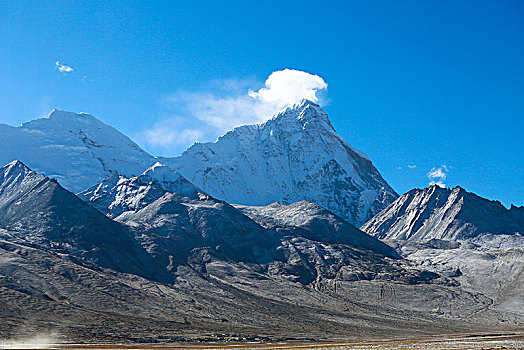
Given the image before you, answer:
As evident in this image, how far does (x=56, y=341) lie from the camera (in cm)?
15700

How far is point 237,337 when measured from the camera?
182 metres

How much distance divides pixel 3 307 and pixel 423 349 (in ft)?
530

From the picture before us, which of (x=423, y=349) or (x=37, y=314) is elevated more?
(x=423, y=349)

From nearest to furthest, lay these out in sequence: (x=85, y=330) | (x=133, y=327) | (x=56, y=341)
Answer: (x=56, y=341), (x=85, y=330), (x=133, y=327)

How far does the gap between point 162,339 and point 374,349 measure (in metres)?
93.8

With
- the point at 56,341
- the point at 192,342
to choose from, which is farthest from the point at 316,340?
the point at 56,341

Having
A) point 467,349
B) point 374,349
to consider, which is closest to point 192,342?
point 374,349

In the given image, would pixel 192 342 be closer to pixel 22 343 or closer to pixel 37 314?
pixel 22 343

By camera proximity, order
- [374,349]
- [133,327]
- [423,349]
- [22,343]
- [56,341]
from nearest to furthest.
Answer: [423,349] → [374,349] → [22,343] → [56,341] → [133,327]

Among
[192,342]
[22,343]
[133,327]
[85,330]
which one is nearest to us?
[22,343]

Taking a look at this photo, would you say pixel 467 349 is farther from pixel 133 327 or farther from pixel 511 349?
pixel 133 327

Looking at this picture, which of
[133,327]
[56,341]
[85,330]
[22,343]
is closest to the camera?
[22,343]

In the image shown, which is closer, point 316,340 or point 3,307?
point 316,340

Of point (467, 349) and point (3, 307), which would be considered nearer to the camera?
point (467, 349)
